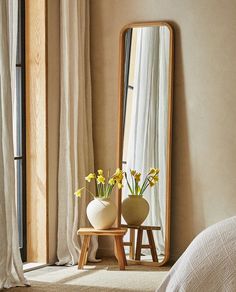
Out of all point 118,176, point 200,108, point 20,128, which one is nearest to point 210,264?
point 118,176

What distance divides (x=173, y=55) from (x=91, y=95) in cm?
81

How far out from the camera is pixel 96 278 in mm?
5383

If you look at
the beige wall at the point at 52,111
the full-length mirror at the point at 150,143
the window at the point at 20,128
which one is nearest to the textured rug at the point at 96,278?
the full-length mirror at the point at 150,143

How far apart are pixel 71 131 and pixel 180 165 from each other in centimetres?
92

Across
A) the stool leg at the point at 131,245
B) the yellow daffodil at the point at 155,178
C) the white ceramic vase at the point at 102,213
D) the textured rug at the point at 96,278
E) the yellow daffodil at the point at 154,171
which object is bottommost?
the textured rug at the point at 96,278

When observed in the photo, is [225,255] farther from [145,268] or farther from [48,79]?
[48,79]

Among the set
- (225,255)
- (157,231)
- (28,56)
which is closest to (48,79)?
(28,56)

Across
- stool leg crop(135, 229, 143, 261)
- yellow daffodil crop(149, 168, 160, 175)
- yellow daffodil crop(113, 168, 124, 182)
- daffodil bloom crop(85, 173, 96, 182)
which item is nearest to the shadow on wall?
yellow daffodil crop(149, 168, 160, 175)

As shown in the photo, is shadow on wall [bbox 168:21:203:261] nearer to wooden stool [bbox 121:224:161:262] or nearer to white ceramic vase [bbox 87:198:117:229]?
wooden stool [bbox 121:224:161:262]

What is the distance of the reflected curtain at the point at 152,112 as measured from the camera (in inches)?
233

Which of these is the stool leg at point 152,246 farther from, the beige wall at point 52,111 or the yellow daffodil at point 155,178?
the beige wall at point 52,111

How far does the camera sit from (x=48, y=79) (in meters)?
5.87

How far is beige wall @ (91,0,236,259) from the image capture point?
580 centimetres

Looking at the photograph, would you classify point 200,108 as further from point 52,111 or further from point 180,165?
point 52,111
